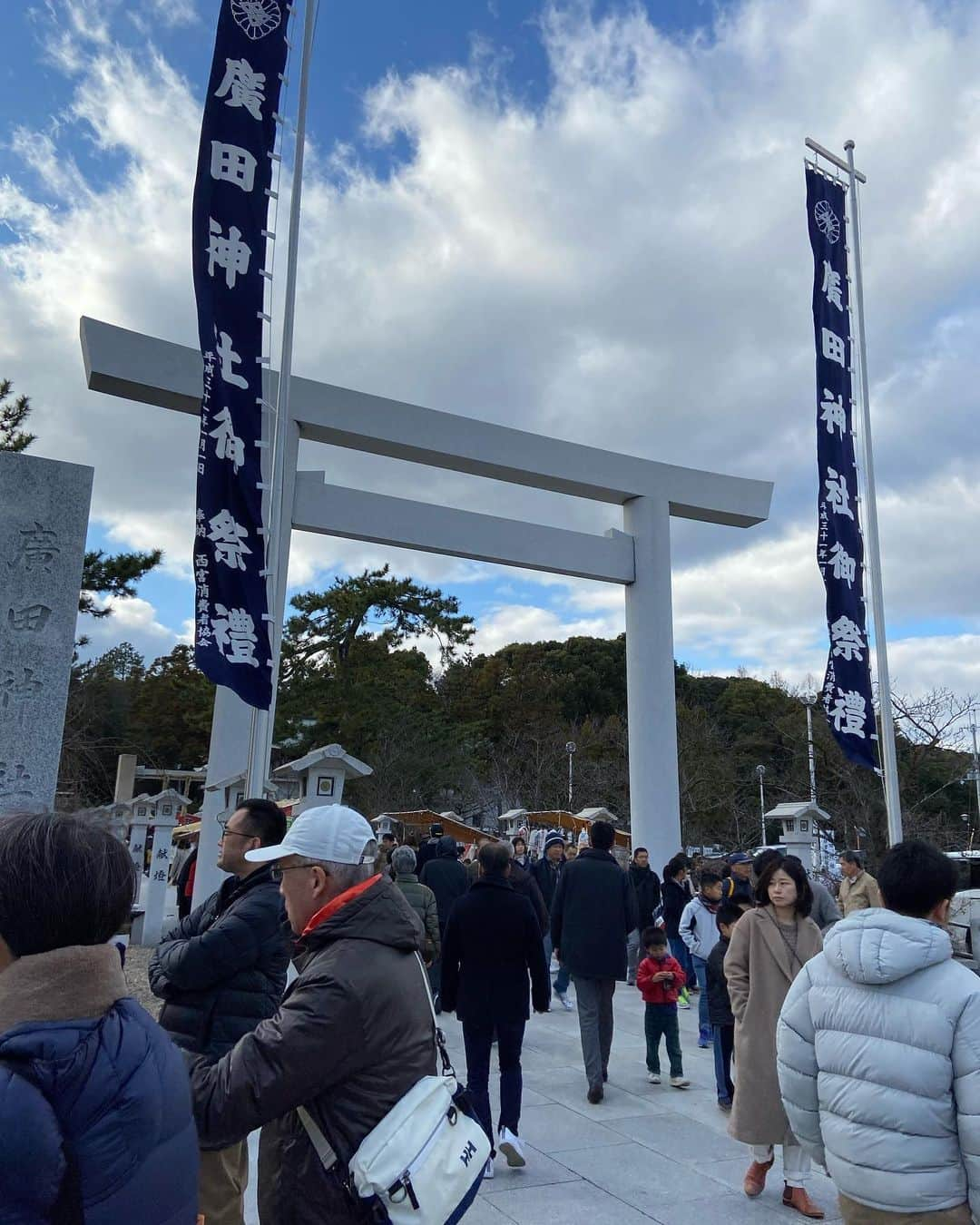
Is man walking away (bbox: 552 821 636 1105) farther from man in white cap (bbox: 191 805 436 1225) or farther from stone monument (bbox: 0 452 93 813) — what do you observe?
man in white cap (bbox: 191 805 436 1225)

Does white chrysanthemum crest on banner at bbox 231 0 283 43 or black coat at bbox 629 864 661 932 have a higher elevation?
white chrysanthemum crest on banner at bbox 231 0 283 43

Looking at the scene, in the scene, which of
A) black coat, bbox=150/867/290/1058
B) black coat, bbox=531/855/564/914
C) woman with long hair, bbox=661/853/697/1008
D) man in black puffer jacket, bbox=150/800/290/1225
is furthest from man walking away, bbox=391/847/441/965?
black coat, bbox=150/867/290/1058

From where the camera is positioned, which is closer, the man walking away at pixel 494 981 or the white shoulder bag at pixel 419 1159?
the white shoulder bag at pixel 419 1159

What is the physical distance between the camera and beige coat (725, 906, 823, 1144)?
4008mm

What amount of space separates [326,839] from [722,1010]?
3.94m

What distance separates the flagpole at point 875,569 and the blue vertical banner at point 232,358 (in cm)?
610

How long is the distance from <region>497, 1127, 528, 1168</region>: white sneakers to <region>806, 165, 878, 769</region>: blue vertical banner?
18.7 feet

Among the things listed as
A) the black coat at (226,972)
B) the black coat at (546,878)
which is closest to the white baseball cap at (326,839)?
the black coat at (226,972)

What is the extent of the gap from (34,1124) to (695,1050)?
22.8ft

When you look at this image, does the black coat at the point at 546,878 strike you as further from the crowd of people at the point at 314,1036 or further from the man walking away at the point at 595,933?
the crowd of people at the point at 314,1036

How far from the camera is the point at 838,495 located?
944 cm

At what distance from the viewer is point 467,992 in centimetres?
464

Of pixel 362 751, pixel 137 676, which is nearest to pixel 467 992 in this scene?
pixel 362 751

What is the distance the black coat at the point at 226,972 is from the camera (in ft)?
8.82
